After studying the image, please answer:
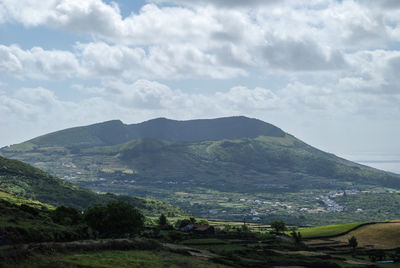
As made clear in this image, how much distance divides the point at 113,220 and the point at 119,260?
5797 cm

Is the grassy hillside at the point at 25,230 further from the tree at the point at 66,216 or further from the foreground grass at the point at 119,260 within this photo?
the tree at the point at 66,216

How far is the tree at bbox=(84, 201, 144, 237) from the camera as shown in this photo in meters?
130

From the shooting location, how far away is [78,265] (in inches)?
2581

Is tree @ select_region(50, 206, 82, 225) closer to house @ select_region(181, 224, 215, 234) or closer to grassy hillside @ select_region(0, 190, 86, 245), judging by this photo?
grassy hillside @ select_region(0, 190, 86, 245)

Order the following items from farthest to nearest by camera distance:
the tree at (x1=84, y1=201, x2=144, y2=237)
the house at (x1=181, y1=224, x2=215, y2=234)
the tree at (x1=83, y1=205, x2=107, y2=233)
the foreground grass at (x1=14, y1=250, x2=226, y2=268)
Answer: the house at (x1=181, y1=224, x2=215, y2=234), the tree at (x1=83, y1=205, x2=107, y2=233), the tree at (x1=84, y1=201, x2=144, y2=237), the foreground grass at (x1=14, y1=250, x2=226, y2=268)

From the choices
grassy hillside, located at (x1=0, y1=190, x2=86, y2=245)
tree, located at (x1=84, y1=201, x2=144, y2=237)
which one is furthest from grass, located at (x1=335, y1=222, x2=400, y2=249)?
grassy hillside, located at (x1=0, y1=190, x2=86, y2=245)

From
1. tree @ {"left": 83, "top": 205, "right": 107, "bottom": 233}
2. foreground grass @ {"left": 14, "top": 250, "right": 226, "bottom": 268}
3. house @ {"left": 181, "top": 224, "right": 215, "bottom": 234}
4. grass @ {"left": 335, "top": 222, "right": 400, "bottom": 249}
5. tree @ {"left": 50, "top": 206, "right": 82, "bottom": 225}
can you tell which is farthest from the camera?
house @ {"left": 181, "top": 224, "right": 215, "bottom": 234}

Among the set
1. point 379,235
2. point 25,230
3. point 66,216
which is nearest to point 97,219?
point 66,216

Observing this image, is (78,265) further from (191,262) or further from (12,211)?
(12,211)

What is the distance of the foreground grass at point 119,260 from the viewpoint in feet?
211

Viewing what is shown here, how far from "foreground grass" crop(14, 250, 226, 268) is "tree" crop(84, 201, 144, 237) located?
41.5m

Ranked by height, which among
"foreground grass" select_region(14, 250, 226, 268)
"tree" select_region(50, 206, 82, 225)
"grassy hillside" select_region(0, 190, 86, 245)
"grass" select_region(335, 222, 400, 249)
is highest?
"grassy hillside" select_region(0, 190, 86, 245)

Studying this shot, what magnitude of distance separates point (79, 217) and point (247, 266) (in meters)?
67.4

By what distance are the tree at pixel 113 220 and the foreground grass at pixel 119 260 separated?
4151 centimetres
